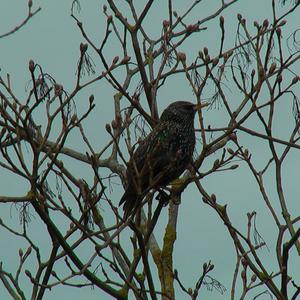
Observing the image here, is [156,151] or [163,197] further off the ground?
[156,151]

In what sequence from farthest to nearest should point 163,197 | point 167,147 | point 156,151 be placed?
1. point 167,147
2. point 156,151
3. point 163,197

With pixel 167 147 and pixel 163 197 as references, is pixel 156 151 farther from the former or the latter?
pixel 163 197

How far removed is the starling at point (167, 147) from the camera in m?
8.54

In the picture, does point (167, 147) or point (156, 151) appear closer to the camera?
point (156, 151)

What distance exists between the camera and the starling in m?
8.54

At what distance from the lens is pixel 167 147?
29.4 feet

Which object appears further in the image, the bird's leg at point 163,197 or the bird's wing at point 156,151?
the bird's wing at point 156,151

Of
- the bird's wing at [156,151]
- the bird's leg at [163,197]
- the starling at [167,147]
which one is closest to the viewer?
the bird's leg at [163,197]

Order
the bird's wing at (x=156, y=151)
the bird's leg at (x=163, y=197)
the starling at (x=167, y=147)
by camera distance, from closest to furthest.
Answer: the bird's leg at (x=163, y=197) < the starling at (x=167, y=147) < the bird's wing at (x=156, y=151)

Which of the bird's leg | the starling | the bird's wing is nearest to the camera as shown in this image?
the bird's leg

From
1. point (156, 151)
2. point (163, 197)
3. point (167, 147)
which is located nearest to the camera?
point (163, 197)

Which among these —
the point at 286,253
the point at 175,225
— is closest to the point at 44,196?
the point at 286,253

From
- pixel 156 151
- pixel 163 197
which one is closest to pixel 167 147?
pixel 156 151

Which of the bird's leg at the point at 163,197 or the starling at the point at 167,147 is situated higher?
the starling at the point at 167,147
